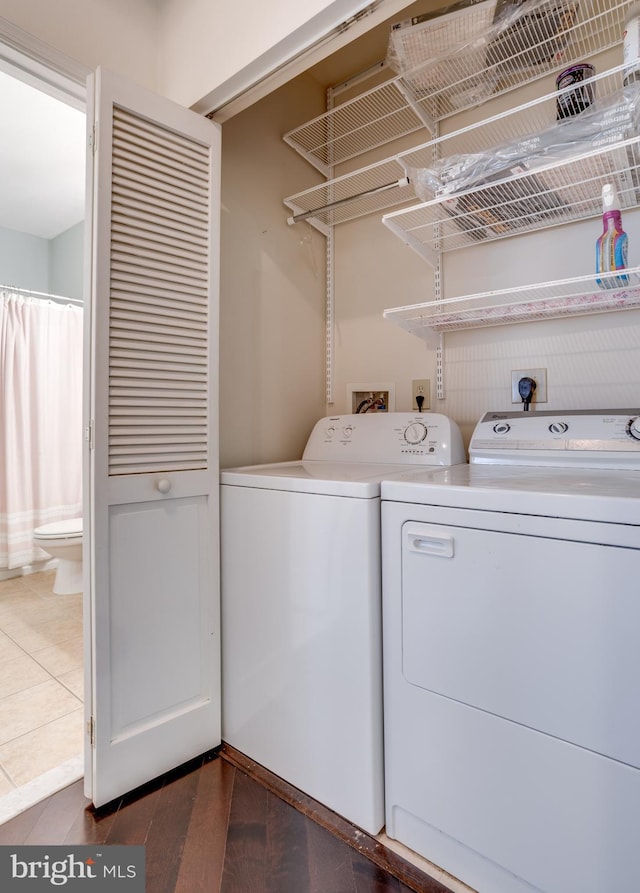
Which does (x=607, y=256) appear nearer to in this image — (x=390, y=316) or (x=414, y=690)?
(x=390, y=316)

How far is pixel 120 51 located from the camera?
1.38 metres

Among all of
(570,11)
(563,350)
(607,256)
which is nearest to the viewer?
(607,256)

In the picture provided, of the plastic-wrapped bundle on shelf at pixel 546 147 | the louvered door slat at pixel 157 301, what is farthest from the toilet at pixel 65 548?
the plastic-wrapped bundle on shelf at pixel 546 147

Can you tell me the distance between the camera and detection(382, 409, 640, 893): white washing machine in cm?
83

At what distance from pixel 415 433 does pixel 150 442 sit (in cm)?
88

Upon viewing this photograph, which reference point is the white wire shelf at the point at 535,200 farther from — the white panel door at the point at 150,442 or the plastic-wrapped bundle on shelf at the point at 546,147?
the white panel door at the point at 150,442

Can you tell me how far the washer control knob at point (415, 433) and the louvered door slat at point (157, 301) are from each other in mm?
694

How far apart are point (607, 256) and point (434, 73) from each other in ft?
3.00

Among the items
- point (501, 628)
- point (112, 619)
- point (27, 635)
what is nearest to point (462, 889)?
point (501, 628)

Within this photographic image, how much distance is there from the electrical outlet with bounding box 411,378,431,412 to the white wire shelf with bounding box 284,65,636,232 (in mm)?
702

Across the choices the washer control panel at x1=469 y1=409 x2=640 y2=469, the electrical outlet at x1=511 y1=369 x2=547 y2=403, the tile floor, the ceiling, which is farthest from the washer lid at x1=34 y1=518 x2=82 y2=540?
the electrical outlet at x1=511 y1=369 x2=547 y2=403

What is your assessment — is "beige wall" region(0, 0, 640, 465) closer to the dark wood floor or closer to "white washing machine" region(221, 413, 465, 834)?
"white washing machine" region(221, 413, 465, 834)

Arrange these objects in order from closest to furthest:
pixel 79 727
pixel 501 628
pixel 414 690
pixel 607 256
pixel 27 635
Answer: pixel 501 628 → pixel 414 690 → pixel 607 256 → pixel 79 727 → pixel 27 635

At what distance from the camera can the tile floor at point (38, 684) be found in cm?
148
